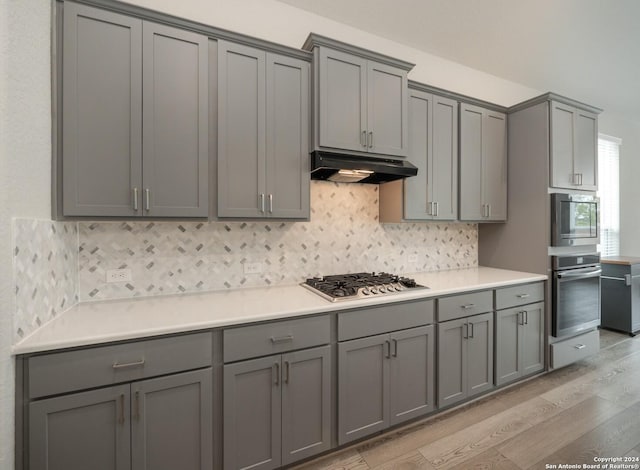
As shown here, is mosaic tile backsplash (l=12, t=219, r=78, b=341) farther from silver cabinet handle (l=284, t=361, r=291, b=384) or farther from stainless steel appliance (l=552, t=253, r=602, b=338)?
stainless steel appliance (l=552, t=253, r=602, b=338)

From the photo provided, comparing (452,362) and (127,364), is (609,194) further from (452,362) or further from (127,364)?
(127,364)

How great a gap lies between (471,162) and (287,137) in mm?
1808

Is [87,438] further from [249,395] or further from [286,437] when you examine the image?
[286,437]

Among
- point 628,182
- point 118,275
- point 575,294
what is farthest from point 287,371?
point 628,182

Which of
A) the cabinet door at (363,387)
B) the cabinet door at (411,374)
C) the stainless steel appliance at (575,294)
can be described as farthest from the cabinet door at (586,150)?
the cabinet door at (363,387)

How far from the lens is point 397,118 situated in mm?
2176

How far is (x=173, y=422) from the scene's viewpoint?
134cm

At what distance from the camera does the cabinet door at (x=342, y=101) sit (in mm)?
1908

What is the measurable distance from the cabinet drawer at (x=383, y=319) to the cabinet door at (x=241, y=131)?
0.86 metres

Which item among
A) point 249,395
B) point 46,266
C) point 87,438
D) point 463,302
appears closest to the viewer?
point 87,438

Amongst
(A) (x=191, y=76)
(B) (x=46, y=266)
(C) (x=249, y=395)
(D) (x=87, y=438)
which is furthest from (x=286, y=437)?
(A) (x=191, y=76)

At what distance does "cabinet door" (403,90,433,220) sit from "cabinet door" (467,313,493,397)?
92cm

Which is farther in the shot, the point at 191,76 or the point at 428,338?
the point at 428,338

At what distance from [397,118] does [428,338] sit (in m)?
1.61
